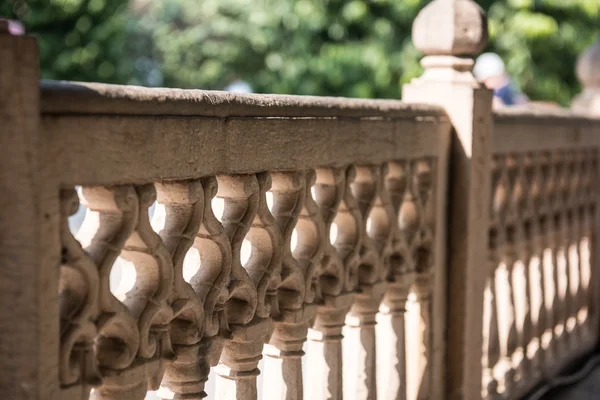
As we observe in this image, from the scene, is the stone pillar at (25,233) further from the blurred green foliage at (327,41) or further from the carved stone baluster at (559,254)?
the blurred green foliage at (327,41)

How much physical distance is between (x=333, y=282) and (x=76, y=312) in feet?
3.87

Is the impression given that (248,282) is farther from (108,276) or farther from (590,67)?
(590,67)

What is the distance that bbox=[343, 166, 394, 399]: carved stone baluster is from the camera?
3137 millimetres

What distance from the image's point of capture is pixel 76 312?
1.91 m

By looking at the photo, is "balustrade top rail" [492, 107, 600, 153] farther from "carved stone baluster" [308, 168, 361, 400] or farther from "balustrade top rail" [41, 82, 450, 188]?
"carved stone baluster" [308, 168, 361, 400]

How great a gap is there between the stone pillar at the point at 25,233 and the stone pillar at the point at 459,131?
2231 mm

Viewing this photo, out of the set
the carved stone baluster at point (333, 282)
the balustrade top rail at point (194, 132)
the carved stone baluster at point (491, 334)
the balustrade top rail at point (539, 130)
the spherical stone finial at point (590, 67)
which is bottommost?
Result: the carved stone baluster at point (491, 334)

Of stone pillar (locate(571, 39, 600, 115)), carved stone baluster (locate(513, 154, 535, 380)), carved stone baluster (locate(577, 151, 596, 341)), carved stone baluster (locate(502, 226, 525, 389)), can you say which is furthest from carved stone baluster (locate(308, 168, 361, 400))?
stone pillar (locate(571, 39, 600, 115))

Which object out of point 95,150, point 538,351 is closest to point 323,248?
point 95,150

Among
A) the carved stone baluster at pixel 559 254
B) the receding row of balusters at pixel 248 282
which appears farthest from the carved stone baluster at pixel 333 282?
the carved stone baluster at pixel 559 254

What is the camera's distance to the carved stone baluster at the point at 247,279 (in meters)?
2.41

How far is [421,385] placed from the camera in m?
3.67

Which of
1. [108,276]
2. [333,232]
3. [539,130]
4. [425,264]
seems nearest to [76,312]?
[108,276]

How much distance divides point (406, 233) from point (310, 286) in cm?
83
